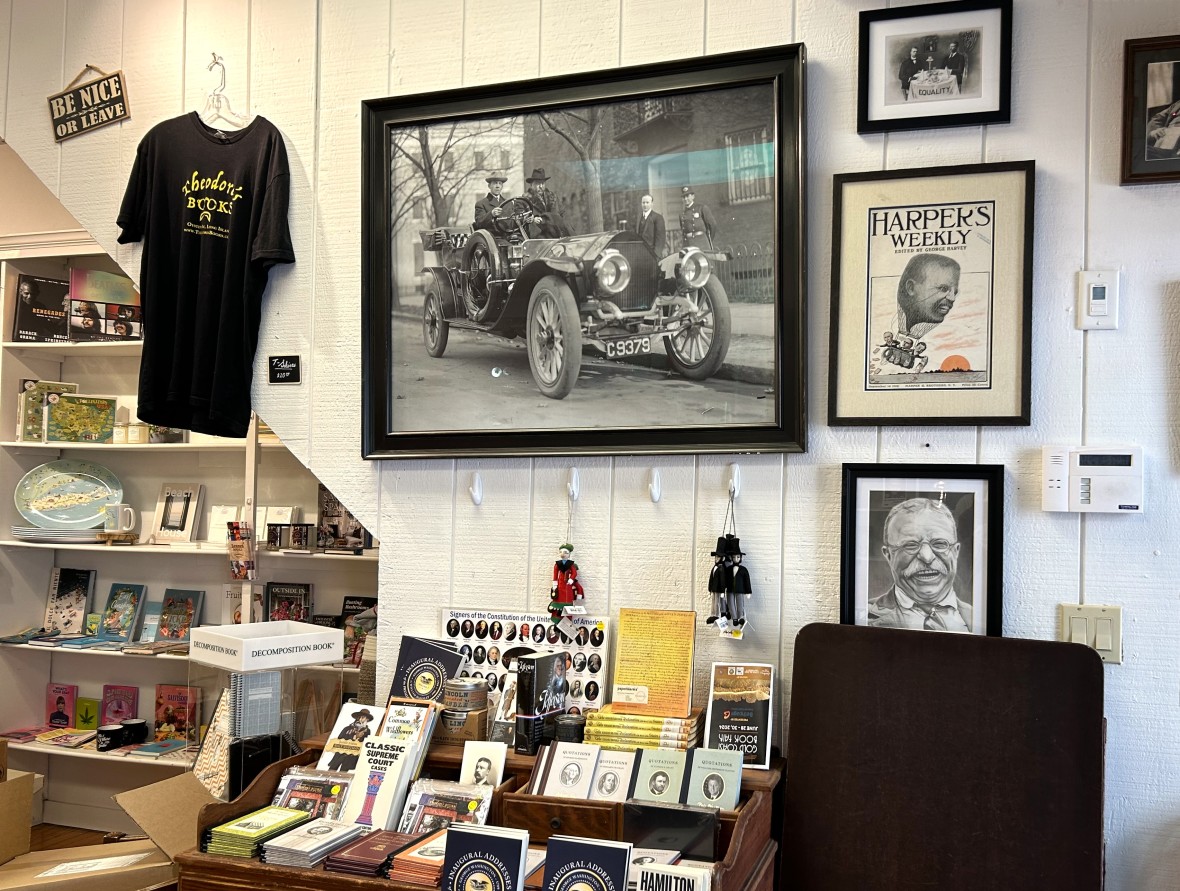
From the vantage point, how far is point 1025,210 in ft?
6.14

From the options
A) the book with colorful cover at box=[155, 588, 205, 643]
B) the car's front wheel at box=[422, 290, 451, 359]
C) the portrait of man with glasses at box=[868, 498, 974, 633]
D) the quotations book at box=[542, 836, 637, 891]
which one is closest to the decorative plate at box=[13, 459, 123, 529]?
the book with colorful cover at box=[155, 588, 205, 643]

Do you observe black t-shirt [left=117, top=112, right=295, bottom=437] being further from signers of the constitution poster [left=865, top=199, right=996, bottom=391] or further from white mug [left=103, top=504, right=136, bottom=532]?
white mug [left=103, top=504, right=136, bottom=532]

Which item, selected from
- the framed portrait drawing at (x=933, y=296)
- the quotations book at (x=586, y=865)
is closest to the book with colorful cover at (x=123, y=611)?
the quotations book at (x=586, y=865)

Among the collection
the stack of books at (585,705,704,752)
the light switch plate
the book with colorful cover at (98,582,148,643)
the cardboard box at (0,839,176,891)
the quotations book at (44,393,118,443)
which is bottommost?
the cardboard box at (0,839,176,891)

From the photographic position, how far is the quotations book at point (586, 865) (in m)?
1.51

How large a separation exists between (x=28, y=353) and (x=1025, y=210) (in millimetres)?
4140

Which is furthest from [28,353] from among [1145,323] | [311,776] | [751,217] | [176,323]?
[1145,323]

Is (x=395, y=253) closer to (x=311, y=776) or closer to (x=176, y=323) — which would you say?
(x=176, y=323)

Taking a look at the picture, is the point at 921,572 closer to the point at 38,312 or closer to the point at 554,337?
the point at 554,337

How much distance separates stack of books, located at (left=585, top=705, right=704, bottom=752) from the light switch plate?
2.37ft

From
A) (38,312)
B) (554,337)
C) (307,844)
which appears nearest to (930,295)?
(554,337)

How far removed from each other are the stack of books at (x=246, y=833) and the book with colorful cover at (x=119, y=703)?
285cm

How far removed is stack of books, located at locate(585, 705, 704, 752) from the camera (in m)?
1.94

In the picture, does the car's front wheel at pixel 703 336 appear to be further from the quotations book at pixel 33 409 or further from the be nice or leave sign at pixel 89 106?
the quotations book at pixel 33 409
